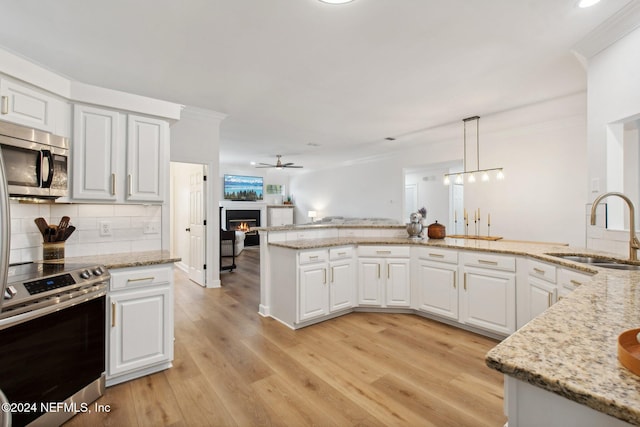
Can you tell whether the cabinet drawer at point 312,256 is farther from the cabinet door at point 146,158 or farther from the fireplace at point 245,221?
the fireplace at point 245,221

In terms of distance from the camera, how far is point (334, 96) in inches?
148

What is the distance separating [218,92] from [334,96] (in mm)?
1447

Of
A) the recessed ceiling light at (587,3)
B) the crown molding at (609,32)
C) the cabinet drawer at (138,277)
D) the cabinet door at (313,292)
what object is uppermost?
the recessed ceiling light at (587,3)

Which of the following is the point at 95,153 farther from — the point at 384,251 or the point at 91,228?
the point at 384,251

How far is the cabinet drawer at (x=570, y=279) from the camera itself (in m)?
1.95

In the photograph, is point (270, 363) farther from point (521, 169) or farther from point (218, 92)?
point (521, 169)

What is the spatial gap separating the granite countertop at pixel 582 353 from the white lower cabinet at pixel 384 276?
224 centimetres

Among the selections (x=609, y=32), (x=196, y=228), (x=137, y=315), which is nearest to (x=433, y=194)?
(x=609, y=32)

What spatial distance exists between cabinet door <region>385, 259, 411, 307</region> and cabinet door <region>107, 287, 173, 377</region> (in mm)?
2336

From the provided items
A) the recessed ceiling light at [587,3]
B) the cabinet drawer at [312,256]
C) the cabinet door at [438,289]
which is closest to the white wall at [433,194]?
the cabinet door at [438,289]

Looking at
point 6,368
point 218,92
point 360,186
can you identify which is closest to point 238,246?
point 360,186

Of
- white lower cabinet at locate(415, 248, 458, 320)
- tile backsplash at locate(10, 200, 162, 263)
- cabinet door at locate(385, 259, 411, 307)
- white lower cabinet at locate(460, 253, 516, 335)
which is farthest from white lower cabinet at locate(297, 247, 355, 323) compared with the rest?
tile backsplash at locate(10, 200, 162, 263)

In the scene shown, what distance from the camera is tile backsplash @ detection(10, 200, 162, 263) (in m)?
2.07

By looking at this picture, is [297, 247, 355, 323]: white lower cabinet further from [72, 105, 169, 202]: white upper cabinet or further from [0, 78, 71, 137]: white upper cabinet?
[0, 78, 71, 137]: white upper cabinet
